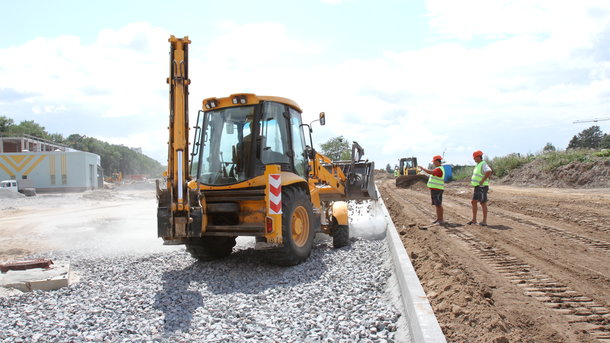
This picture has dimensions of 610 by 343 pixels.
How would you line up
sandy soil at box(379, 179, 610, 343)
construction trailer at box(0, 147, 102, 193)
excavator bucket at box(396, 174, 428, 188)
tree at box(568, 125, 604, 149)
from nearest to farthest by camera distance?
sandy soil at box(379, 179, 610, 343) < excavator bucket at box(396, 174, 428, 188) < construction trailer at box(0, 147, 102, 193) < tree at box(568, 125, 604, 149)

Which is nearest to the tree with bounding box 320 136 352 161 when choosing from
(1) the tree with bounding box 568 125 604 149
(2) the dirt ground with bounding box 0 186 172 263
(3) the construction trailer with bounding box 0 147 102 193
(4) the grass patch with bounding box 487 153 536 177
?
(2) the dirt ground with bounding box 0 186 172 263

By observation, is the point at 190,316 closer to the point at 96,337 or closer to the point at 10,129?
the point at 96,337

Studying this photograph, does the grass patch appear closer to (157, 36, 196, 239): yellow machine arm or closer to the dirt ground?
the dirt ground

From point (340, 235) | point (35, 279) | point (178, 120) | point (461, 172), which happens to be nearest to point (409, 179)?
point (461, 172)

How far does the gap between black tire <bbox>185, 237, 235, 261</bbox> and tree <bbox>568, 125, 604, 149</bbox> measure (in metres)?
63.0

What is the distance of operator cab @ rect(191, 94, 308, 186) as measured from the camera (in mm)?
7383

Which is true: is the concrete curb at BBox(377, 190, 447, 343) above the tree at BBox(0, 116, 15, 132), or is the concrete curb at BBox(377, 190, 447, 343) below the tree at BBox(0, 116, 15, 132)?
below

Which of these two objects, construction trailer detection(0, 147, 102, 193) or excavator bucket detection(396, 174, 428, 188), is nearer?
excavator bucket detection(396, 174, 428, 188)

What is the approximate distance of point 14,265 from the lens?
7.09 meters

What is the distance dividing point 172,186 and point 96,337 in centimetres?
249

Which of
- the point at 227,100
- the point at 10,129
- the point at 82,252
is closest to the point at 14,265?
the point at 82,252

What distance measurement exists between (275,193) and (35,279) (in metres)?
3.54

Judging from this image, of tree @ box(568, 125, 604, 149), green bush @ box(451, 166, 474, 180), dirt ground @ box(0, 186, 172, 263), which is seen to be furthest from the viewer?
tree @ box(568, 125, 604, 149)

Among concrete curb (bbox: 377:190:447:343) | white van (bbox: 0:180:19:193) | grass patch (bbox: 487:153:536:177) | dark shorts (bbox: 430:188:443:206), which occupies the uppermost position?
grass patch (bbox: 487:153:536:177)
